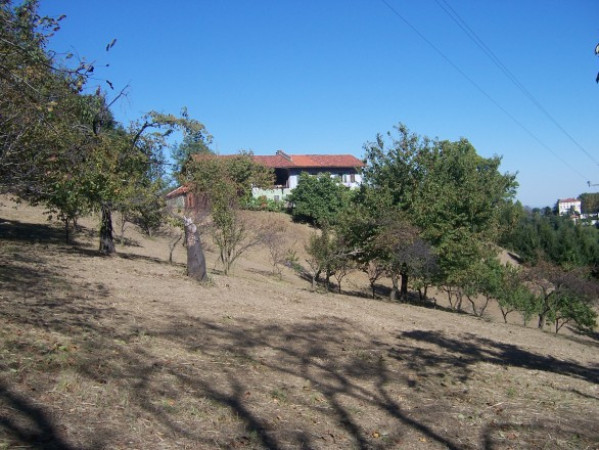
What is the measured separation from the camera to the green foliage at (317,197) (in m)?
42.6

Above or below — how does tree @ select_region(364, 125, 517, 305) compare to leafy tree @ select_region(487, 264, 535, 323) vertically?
above

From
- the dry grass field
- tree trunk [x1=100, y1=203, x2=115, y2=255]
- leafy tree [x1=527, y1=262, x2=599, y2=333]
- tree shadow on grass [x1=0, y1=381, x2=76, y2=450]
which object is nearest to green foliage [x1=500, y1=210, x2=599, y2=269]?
leafy tree [x1=527, y1=262, x2=599, y2=333]

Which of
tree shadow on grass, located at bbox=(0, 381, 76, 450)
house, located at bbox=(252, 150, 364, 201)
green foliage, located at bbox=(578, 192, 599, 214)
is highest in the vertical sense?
green foliage, located at bbox=(578, 192, 599, 214)

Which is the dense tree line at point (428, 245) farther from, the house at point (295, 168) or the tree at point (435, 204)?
the house at point (295, 168)

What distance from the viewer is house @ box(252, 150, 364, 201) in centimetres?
5197

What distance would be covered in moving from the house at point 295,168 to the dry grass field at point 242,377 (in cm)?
3785

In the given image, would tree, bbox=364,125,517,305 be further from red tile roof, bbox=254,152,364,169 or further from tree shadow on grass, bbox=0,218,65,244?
red tile roof, bbox=254,152,364,169

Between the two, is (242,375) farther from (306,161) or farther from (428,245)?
(306,161)

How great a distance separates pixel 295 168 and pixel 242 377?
48.3 meters

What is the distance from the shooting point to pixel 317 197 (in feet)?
141

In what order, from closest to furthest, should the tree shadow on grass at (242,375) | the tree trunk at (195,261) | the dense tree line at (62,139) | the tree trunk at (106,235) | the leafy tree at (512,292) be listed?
the tree shadow on grass at (242,375) → the dense tree line at (62,139) → the tree trunk at (195,261) → the tree trunk at (106,235) → the leafy tree at (512,292)

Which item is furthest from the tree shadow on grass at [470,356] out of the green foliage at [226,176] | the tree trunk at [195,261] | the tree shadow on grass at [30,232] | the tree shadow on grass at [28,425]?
the tree shadow on grass at [30,232]

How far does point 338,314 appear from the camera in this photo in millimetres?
13359

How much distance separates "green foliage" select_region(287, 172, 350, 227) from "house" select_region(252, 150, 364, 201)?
596cm
